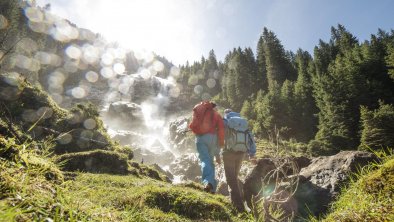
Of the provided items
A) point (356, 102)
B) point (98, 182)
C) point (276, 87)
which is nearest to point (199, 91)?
point (276, 87)

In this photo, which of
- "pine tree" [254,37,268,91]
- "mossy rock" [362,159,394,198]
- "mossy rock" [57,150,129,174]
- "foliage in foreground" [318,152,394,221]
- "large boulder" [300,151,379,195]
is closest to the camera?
"foliage in foreground" [318,152,394,221]

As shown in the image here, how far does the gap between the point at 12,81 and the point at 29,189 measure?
13475 mm

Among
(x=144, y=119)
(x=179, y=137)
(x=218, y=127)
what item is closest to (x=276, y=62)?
(x=179, y=137)

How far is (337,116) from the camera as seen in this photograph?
36.6 meters

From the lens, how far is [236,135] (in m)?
8.31

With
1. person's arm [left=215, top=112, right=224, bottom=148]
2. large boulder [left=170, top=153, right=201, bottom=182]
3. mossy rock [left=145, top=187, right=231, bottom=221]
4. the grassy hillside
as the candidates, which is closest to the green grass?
the grassy hillside

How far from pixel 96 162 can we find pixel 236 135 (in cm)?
484

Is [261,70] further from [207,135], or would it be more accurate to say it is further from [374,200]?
[374,200]

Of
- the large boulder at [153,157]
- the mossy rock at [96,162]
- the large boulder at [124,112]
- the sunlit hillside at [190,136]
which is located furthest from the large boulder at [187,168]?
the large boulder at [124,112]

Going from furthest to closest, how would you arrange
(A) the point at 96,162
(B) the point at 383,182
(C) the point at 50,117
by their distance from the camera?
(C) the point at 50,117
(A) the point at 96,162
(B) the point at 383,182

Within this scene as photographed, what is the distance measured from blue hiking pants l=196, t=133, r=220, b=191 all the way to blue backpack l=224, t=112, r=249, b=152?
15.8 inches

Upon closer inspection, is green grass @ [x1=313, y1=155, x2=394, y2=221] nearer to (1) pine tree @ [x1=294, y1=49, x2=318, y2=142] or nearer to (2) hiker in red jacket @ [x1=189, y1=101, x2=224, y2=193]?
(2) hiker in red jacket @ [x1=189, y1=101, x2=224, y2=193]

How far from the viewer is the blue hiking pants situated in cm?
829

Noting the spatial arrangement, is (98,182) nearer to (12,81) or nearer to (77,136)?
(77,136)
